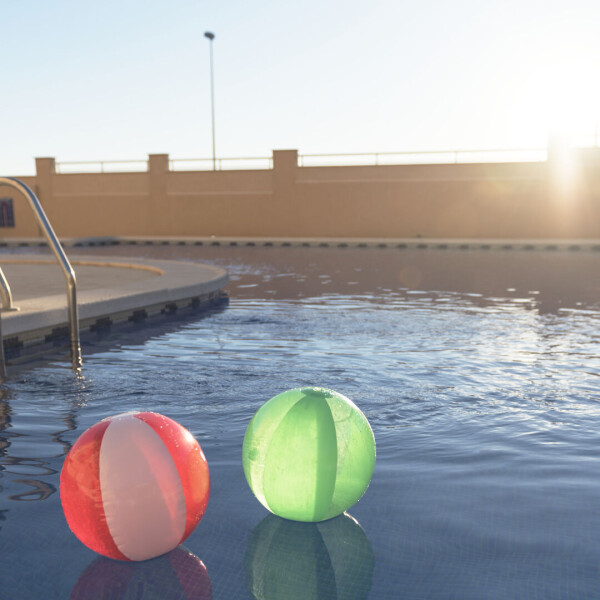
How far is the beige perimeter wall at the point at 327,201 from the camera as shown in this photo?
32406 mm

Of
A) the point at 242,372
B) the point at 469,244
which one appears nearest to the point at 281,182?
the point at 469,244

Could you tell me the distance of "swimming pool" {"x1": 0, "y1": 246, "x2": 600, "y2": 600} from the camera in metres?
3.38

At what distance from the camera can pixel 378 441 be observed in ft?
17.6

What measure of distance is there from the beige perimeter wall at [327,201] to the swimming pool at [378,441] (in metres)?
20.4

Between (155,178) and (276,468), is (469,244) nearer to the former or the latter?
(155,178)

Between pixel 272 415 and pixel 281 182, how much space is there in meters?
33.0

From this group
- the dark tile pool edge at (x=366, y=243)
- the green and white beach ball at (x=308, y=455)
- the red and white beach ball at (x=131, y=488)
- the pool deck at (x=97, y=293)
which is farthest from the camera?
the dark tile pool edge at (x=366, y=243)

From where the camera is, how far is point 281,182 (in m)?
36.1

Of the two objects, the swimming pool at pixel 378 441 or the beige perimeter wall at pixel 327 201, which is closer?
the swimming pool at pixel 378 441

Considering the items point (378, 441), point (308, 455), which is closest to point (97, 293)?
point (378, 441)

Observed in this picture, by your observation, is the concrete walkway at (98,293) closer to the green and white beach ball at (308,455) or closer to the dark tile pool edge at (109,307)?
the dark tile pool edge at (109,307)

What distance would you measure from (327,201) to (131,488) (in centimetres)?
3272

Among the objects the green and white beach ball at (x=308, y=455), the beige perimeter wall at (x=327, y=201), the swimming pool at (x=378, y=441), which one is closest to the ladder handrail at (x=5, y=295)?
the swimming pool at (x=378, y=441)

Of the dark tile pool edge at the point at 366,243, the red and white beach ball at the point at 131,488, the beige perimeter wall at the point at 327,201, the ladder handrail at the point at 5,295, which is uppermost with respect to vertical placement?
the beige perimeter wall at the point at 327,201
